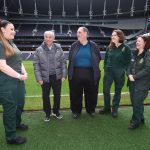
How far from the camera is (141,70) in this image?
557cm

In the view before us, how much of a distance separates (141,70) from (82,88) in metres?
1.61

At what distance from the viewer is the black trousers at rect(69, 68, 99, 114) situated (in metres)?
6.38

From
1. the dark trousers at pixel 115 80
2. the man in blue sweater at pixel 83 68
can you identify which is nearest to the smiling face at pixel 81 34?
the man in blue sweater at pixel 83 68

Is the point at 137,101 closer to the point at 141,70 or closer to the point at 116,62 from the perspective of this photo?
the point at 141,70

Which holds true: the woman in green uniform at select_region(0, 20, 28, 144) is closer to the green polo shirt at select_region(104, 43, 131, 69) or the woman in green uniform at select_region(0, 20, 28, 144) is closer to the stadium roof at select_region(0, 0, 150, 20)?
the green polo shirt at select_region(104, 43, 131, 69)

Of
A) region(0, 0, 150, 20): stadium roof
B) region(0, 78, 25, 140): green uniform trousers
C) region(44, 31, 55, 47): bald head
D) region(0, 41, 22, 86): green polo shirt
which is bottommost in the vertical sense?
region(0, 0, 150, 20): stadium roof

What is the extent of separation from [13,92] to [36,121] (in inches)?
69.0

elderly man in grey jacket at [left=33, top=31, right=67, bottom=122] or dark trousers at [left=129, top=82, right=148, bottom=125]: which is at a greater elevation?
elderly man in grey jacket at [left=33, top=31, right=67, bottom=122]

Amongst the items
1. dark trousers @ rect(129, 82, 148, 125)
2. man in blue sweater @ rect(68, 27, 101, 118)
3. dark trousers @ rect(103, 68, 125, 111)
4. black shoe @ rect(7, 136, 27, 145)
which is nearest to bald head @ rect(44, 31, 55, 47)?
man in blue sweater @ rect(68, 27, 101, 118)

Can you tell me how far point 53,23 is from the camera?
172ft

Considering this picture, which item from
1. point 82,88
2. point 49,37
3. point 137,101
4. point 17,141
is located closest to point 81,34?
point 49,37

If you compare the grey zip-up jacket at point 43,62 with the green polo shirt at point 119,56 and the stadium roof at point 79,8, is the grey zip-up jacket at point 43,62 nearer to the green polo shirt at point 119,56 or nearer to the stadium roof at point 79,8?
the green polo shirt at point 119,56

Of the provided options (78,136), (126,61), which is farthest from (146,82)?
(78,136)

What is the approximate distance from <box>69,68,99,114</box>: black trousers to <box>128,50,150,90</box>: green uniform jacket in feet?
3.61
